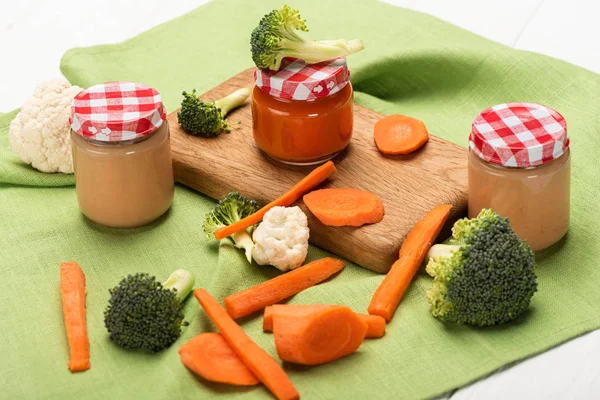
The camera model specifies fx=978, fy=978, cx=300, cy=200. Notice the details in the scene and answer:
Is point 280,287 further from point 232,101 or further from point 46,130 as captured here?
point 46,130

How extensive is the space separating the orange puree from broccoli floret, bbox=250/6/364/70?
17 centimetres

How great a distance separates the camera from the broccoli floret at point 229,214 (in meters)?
4.03

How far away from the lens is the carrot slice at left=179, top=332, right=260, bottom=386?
3314 millimetres

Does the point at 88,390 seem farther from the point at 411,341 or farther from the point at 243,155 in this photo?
the point at 243,155

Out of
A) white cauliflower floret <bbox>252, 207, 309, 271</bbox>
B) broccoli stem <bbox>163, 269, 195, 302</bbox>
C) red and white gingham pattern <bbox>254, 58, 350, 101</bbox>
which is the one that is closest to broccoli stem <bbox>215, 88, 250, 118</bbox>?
red and white gingham pattern <bbox>254, 58, 350, 101</bbox>

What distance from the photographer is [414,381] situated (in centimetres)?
331

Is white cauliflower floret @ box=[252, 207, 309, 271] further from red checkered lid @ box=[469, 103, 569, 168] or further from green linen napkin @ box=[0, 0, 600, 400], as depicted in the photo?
red checkered lid @ box=[469, 103, 569, 168]

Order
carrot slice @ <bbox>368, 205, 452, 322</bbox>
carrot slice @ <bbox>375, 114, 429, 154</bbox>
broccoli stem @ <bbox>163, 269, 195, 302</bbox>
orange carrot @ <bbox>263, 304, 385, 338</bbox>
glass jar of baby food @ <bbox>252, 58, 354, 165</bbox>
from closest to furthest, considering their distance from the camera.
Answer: orange carrot @ <bbox>263, 304, 385, 338</bbox>, carrot slice @ <bbox>368, 205, 452, 322</bbox>, broccoli stem @ <bbox>163, 269, 195, 302</bbox>, glass jar of baby food @ <bbox>252, 58, 354, 165</bbox>, carrot slice @ <bbox>375, 114, 429, 154</bbox>

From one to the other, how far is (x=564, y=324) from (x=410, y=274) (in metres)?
0.59

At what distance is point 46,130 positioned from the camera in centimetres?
445

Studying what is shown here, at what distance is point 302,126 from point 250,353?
119 cm

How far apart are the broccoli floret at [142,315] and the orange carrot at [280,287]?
238 millimetres

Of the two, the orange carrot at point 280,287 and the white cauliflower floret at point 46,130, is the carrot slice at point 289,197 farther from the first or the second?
the white cauliflower floret at point 46,130

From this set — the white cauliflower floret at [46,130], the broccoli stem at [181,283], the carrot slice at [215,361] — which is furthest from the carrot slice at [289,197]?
the white cauliflower floret at [46,130]
